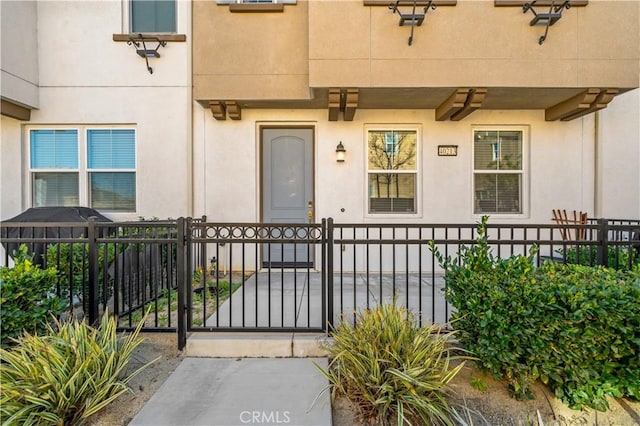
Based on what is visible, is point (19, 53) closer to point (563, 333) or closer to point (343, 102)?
point (343, 102)

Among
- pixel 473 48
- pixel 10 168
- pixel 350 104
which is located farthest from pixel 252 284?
pixel 473 48

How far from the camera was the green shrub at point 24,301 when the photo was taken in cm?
245

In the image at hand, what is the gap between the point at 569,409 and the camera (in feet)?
7.54

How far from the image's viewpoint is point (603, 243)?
3.01m

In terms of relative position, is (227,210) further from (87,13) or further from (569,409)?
(569,409)

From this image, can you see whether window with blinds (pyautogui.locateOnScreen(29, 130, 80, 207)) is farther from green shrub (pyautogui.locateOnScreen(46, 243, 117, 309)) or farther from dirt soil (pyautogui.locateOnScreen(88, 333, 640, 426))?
dirt soil (pyautogui.locateOnScreen(88, 333, 640, 426))

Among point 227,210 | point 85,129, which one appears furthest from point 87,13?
point 227,210

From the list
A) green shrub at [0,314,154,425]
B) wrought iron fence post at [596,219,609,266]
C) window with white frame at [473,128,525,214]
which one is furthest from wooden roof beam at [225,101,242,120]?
wrought iron fence post at [596,219,609,266]

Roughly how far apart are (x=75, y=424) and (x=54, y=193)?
15.3 feet

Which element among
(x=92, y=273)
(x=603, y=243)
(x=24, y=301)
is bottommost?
(x=24, y=301)

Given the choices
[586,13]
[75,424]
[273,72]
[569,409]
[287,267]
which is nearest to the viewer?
[75,424]

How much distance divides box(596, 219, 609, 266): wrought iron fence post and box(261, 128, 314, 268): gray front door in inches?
147

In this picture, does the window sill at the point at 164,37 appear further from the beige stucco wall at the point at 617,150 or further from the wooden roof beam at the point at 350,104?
the beige stucco wall at the point at 617,150

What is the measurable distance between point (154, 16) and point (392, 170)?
465 centimetres
